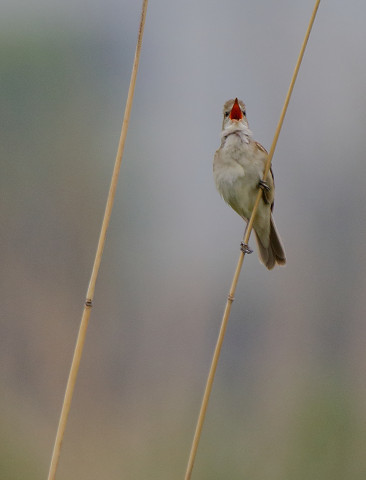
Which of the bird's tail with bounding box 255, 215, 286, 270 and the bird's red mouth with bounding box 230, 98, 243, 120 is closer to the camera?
the bird's red mouth with bounding box 230, 98, 243, 120

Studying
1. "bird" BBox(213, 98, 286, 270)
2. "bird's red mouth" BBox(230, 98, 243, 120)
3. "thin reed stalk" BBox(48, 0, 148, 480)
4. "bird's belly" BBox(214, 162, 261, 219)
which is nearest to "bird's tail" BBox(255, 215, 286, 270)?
"bird" BBox(213, 98, 286, 270)

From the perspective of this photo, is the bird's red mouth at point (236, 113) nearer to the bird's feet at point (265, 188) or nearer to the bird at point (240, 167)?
the bird at point (240, 167)

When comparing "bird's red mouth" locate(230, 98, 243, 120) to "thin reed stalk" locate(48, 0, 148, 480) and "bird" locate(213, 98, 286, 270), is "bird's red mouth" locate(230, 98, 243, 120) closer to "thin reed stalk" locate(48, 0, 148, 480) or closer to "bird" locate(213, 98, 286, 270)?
"bird" locate(213, 98, 286, 270)

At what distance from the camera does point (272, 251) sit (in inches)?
135

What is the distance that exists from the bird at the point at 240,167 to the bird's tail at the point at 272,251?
0.04ft

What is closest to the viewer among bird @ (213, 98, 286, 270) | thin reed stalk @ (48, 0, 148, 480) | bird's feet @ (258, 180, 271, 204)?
thin reed stalk @ (48, 0, 148, 480)

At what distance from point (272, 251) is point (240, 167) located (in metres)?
0.43

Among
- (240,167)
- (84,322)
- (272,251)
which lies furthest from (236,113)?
(84,322)

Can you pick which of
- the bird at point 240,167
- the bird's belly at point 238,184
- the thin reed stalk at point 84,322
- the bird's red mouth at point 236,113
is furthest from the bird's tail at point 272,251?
the thin reed stalk at point 84,322

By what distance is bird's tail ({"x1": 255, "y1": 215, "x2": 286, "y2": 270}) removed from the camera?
3385 millimetres

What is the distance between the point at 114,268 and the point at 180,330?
2.32m

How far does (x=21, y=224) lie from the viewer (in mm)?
11969

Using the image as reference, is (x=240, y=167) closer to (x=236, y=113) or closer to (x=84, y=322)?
(x=236, y=113)

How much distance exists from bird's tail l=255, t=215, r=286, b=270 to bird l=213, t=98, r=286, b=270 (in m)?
0.01
